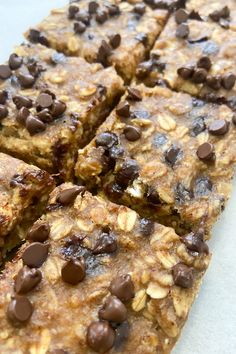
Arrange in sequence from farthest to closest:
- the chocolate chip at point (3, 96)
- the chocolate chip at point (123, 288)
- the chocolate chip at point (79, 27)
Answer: the chocolate chip at point (79, 27)
the chocolate chip at point (3, 96)
the chocolate chip at point (123, 288)

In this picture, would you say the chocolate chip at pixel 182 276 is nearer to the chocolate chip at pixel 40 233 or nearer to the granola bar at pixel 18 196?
the chocolate chip at pixel 40 233

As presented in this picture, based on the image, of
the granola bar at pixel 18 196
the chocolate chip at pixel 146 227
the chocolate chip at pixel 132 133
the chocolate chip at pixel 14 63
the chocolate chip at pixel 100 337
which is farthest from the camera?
the chocolate chip at pixel 14 63

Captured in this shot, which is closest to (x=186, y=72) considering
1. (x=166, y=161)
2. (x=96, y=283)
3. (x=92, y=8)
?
(x=166, y=161)

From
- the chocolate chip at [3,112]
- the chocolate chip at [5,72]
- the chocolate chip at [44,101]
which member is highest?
the chocolate chip at [5,72]

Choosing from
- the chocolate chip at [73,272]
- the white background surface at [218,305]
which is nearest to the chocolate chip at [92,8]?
the white background surface at [218,305]

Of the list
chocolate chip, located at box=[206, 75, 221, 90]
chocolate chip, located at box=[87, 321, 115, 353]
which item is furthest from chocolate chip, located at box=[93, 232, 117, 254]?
chocolate chip, located at box=[206, 75, 221, 90]

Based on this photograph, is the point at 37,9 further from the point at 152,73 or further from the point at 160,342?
the point at 160,342

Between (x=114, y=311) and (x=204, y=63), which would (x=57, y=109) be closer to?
(x=204, y=63)
